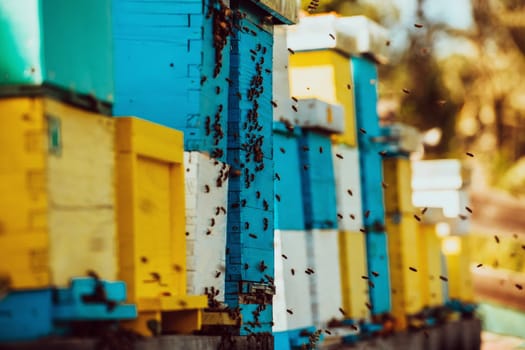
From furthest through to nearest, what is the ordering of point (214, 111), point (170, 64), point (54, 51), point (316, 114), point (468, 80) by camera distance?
point (468, 80) → point (316, 114) → point (214, 111) → point (170, 64) → point (54, 51)

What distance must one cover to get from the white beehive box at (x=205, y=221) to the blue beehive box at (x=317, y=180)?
3.30 m

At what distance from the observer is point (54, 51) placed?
6027 mm

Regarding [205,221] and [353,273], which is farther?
[353,273]

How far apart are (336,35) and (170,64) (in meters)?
5.40

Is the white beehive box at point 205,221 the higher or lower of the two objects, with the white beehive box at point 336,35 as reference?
lower

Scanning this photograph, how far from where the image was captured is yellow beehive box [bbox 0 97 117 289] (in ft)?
18.6

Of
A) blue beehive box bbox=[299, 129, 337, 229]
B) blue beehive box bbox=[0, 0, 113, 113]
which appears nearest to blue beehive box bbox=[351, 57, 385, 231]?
blue beehive box bbox=[299, 129, 337, 229]

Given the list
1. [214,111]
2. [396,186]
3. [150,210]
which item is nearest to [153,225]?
[150,210]

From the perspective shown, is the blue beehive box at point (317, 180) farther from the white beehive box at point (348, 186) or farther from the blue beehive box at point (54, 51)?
the blue beehive box at point (54, 51)

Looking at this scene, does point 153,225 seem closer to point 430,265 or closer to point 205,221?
point 205,221

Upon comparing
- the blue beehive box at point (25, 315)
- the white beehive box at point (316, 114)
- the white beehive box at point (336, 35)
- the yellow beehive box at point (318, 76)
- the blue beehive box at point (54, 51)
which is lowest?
the blue beehive box at point (25, 315)

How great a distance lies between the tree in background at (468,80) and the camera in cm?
2773

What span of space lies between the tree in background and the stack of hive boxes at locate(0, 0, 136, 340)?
A: 68.4 ft

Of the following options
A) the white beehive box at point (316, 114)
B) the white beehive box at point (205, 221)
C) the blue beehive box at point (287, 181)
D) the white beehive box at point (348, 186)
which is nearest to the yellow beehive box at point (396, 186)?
the white beehive box at point (348, 186)
